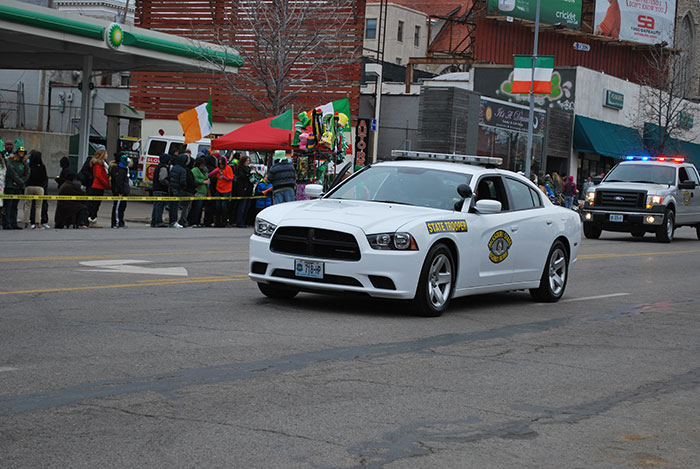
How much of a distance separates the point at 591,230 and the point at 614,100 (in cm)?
3350

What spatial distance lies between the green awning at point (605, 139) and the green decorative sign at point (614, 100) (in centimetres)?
117

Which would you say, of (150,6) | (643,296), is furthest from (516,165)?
(643,296)

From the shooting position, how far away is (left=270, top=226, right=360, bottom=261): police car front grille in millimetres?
A: 10125

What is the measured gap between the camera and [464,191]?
438 inches

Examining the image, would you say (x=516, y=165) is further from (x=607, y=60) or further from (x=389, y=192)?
(x=389, y=192)

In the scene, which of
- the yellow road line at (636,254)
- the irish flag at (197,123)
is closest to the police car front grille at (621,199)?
the yellow road line at (636,254)

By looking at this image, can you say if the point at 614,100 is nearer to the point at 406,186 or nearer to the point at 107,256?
the point at 107,256

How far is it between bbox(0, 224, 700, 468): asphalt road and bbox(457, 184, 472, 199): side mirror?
1.26m

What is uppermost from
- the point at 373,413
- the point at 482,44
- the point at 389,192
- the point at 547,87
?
the point at 482,44

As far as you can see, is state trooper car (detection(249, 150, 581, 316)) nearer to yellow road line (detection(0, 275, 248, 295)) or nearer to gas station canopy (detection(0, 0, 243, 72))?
yellow road line (detection(0, 275, 248, 295))

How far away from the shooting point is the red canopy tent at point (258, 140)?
27250 millimetres

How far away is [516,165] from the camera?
4822 centimetres

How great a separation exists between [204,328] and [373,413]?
10.3 ft

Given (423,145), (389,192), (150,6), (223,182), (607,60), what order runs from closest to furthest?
1. (389,192)
2. (223,182)
3. (423,145)
4. (150,6)
5. (607,60)
